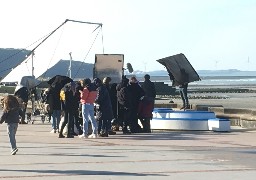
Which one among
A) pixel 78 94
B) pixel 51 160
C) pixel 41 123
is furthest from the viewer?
pixel 41 123

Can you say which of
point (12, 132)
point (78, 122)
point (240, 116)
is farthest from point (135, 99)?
point (12, 132)

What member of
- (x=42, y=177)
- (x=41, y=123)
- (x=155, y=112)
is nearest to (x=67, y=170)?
(x=42, y=177)

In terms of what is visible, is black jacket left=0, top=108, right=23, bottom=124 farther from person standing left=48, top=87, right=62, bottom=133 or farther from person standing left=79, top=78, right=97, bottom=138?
person standing left=48, top=87, right=62, bottom=133

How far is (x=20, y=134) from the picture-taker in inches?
722

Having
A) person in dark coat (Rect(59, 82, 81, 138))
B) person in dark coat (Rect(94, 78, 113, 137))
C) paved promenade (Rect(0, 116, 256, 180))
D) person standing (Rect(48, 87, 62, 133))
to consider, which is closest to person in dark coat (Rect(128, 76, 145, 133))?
paved promenade (Rect(0, 116, 256, 180))

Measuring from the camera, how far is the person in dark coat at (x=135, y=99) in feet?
59.7

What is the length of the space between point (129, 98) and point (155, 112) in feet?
8.33

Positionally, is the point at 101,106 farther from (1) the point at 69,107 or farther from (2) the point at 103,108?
(1) the point at 69,107

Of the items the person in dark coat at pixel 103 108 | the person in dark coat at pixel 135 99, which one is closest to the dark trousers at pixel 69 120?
the person in dark coat at pixel 103 108

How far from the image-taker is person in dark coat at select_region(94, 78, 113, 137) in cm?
1697

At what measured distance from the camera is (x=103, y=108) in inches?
672

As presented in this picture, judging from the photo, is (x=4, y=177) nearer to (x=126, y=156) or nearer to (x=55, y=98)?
(x=126, y=156)

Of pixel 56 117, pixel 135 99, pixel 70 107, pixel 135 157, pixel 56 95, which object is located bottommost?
pixel 135 157

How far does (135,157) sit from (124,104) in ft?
19.2
